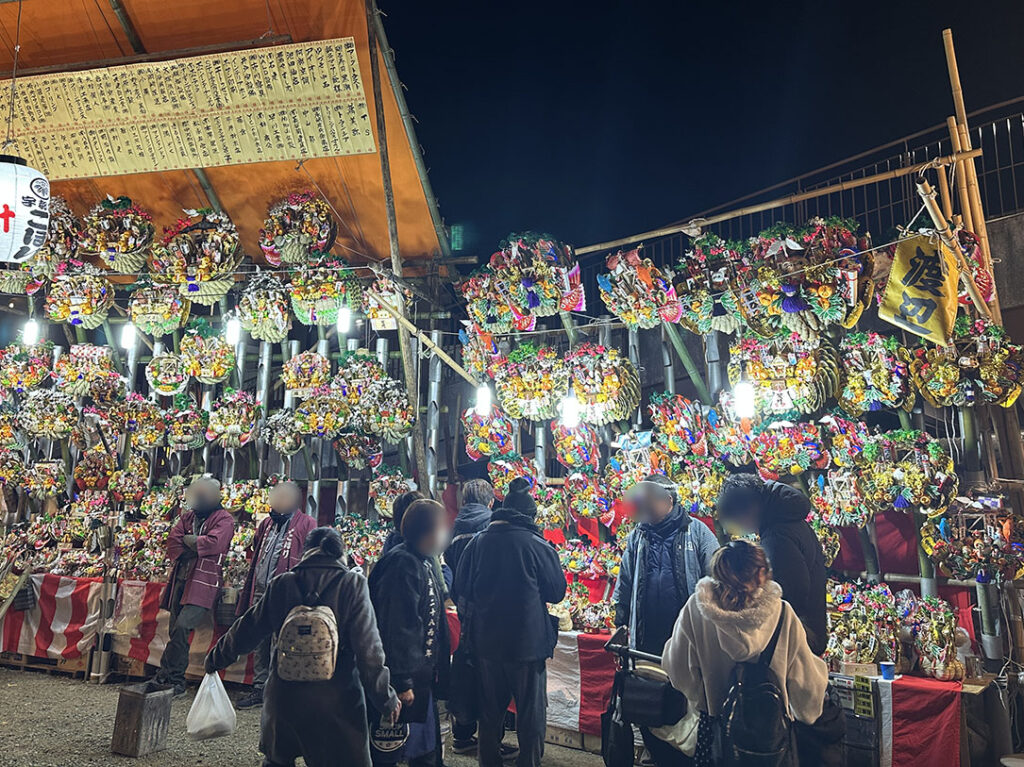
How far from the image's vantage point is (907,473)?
20.2 ft

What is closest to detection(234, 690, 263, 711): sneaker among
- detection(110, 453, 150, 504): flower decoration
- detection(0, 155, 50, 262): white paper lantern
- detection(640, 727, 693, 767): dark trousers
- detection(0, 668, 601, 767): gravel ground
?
detection(0, 668, 601, 767): gravel ground

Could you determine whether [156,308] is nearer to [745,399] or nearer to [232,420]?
[232,420]

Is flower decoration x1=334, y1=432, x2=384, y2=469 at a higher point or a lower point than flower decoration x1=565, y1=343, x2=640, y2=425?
lower

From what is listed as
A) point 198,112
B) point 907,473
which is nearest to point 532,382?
point 907,473

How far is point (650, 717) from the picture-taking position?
15.0 ft

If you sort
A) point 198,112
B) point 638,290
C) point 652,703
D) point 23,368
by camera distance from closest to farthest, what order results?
point 652,703 → point 638,290 → point 198,112 → point 23,368

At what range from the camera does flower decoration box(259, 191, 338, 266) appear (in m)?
9.37

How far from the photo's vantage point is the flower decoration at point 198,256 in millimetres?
9211

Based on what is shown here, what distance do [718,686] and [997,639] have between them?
311 centimetres

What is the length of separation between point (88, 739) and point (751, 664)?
5.68 meters

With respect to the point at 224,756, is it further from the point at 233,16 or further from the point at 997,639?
the point at 233,16

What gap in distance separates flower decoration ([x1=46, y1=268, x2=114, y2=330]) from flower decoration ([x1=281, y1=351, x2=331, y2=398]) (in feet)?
8.18

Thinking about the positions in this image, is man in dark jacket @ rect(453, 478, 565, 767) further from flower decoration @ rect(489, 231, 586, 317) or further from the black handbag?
flower decoration @ rect(489, 231, 586, 317)

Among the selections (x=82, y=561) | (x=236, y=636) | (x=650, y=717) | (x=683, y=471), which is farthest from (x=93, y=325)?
(x=650, y=717)
